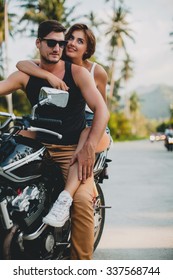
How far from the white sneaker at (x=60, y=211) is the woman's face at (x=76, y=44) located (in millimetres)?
1142

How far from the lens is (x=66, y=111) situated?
300cm

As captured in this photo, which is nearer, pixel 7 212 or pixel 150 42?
pixel 7 212

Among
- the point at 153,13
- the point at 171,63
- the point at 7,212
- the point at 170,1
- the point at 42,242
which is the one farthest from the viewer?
the point at 171,63

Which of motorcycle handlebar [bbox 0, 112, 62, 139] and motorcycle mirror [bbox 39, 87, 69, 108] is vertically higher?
motorcycle mirror [bbox 39, 87, 69, 108]

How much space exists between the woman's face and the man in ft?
1.69

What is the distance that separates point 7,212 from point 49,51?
0.97 meters

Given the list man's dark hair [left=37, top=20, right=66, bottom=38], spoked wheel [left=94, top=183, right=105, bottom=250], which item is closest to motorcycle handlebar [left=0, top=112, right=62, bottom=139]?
man's dark hair [left=37, top=20, right=66, bottom=38]

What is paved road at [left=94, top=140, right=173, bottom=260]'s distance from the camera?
3721 mm

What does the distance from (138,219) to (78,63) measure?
6.08ft

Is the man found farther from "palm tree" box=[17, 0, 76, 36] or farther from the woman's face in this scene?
"palm tree" box=[17, 0, 76, 36]

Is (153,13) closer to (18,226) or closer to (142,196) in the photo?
(18,226)

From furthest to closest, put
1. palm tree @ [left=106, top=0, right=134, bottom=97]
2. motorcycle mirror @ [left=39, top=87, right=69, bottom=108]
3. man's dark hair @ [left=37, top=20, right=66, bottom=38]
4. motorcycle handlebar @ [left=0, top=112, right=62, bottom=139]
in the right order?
palm tree @ [left=106, top=0, right=134, bottom=97], man's dark hair @ [left=37, top=20, right=66, bottom=38], motorcycle handlebar @ [left=0, top=112, right=62, bottom=139], motorcycle mirror @ [left=39, top=87, right=69, bottom=108]
